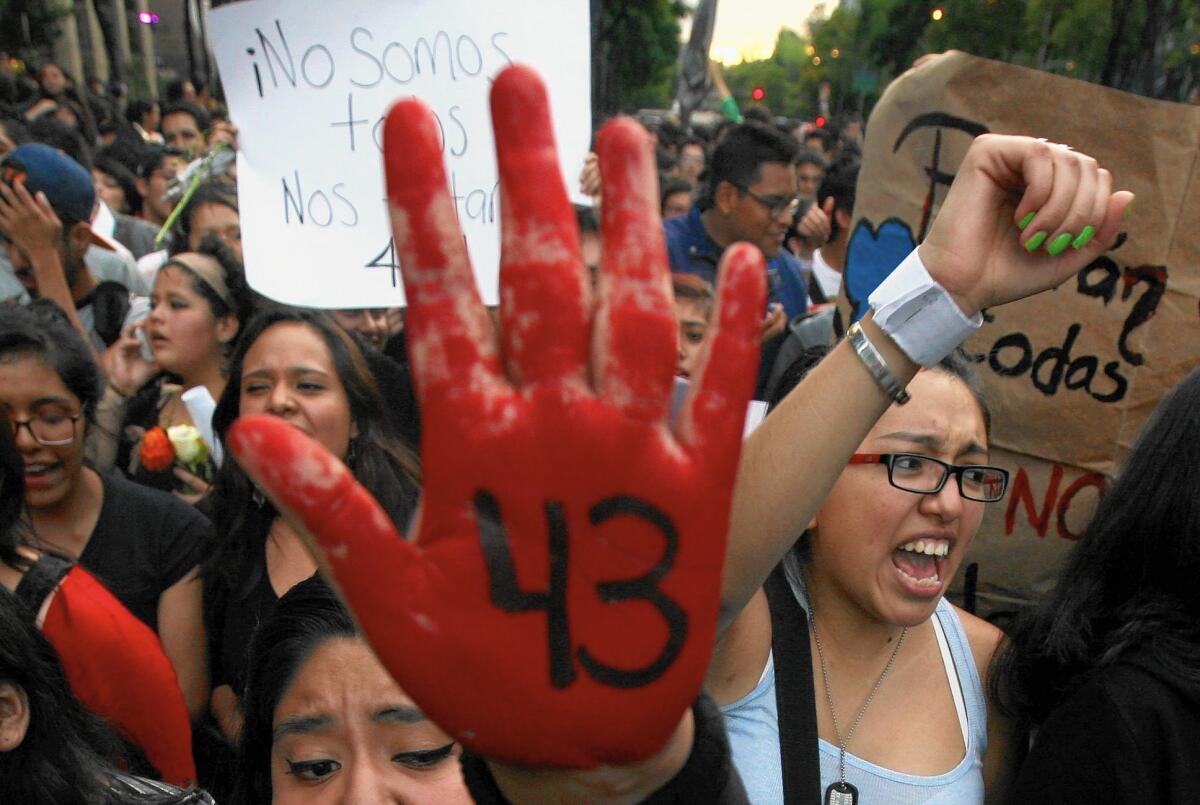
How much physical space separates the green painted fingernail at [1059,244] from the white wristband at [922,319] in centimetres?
10

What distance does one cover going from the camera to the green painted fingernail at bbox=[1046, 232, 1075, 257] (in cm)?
115

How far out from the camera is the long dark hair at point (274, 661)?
1719 mm

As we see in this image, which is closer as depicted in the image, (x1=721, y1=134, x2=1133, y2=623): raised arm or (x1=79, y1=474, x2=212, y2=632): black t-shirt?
(x1=721, y1=134, x2=1133, y2=623): raised arm

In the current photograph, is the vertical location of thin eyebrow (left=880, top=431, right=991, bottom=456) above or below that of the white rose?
above

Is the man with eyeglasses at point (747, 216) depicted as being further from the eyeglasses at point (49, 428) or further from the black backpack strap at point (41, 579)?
the black backpack strap at point (41, 579)

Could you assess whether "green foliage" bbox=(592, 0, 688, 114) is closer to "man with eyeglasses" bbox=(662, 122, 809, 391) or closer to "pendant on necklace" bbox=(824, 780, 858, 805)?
"man with eyeglasses" bbox=(662, 122, 809, 391)

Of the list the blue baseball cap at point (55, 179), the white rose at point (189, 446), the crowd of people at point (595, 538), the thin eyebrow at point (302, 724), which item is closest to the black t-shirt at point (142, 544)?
the crowd of people at point (595, 538)

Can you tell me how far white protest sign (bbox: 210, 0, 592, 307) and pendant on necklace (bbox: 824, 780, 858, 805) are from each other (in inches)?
59.6

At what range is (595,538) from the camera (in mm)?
871

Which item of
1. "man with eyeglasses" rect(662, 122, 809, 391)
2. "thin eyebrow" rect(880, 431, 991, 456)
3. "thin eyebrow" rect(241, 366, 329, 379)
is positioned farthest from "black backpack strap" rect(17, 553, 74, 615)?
"man with eyeglasses" rect(662, 122, 809, 391)

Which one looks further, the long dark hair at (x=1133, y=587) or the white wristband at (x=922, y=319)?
the long dark hair at (x=1133, y=587)

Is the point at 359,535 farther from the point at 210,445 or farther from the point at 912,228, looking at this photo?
the point at 210,445

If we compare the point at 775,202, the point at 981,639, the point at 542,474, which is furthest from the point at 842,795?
the point at 775,202

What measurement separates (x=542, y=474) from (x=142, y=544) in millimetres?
2259
